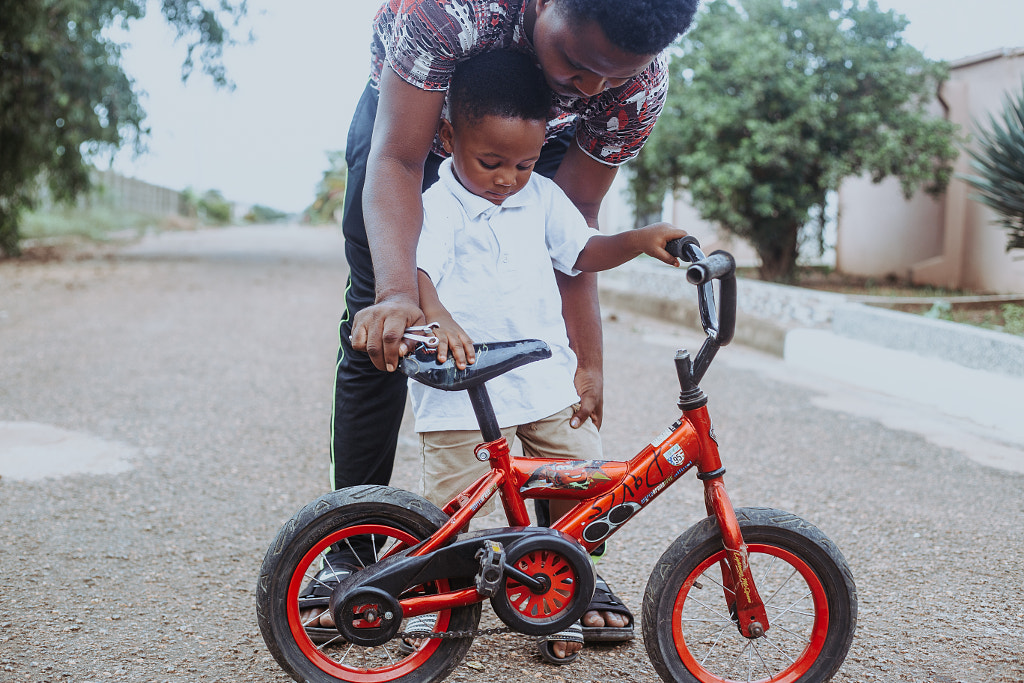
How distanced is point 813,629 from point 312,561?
1048 millimetres

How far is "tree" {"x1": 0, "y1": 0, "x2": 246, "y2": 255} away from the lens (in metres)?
10.6

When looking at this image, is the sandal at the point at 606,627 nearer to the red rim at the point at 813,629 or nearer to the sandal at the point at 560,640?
the sandal at the point at 560,640

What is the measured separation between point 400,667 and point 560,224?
3.41 feet

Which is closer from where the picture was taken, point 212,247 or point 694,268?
point 694,268

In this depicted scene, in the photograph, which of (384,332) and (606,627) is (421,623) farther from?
(384,332)

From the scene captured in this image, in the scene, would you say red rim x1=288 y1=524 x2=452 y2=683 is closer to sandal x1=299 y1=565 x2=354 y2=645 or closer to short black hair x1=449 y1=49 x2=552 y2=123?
sandal x1=299 y1=565 x2=354 y2=645

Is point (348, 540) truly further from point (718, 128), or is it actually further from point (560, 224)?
point (718, 128)

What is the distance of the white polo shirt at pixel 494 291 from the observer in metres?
2.03

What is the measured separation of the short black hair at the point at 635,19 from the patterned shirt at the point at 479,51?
0.22 m

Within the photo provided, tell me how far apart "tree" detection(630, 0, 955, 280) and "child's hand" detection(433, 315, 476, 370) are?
7576mm

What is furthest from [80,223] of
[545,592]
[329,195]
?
[329,195]

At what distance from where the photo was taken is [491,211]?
2.04 meters

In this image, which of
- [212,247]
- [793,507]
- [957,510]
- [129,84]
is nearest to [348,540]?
[793,507]

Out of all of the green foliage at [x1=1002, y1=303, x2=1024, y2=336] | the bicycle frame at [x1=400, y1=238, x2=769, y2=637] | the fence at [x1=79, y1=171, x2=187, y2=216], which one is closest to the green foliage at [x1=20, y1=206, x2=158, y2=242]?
the fence at [x1=79, y1=171, x2=187, y2=216]
